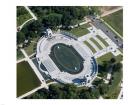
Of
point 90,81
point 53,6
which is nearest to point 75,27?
point 53,6

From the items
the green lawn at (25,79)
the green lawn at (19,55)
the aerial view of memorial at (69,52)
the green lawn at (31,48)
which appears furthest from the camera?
the green lawn at (31,48)

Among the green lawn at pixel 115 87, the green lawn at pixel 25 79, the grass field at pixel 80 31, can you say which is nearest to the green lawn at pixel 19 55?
the green lawn at pixel 25 79

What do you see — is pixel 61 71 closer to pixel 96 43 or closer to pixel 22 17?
pixel 96 43

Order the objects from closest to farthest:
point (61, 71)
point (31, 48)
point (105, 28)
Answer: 1. point (61, 71)
2. point (31, 48)
3. point (105, 28)

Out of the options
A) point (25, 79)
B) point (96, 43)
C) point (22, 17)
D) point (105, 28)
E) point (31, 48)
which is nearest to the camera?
point (25, 79)

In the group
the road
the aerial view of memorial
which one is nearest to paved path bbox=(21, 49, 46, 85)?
the aerial view of memorial

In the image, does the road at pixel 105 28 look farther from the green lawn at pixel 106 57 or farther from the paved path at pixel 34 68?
the paved path at pixel 34 68

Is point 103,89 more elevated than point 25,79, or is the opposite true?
point 25,79

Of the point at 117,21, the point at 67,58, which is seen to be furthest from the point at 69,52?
the point at 117,21
